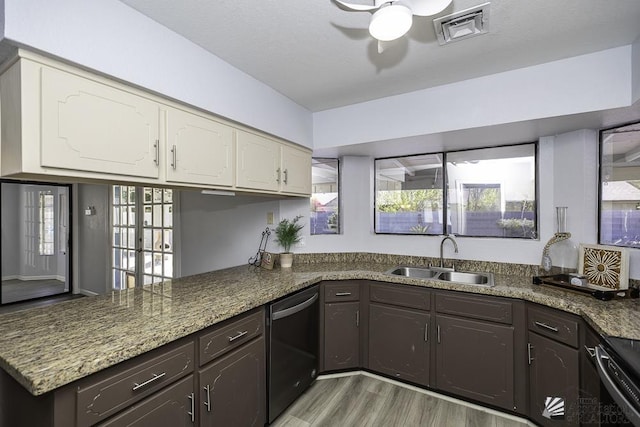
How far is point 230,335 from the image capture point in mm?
1587

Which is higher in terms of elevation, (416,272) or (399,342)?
(416,272)

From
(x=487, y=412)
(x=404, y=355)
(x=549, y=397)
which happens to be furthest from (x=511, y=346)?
(x=404, y=355)

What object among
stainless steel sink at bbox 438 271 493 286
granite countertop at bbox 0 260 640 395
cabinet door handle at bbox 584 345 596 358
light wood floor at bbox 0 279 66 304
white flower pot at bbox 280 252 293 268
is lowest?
light wood floor at bbox 0 279 66 304

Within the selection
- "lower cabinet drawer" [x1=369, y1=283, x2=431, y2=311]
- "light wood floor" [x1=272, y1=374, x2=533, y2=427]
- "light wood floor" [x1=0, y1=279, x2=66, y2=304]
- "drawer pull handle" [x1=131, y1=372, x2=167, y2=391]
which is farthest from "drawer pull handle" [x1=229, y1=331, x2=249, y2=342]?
"light wood floor" [x1=0, y1=279, x2=66, y2=304]

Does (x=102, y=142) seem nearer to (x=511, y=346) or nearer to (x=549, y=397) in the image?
(x=511, y=346)

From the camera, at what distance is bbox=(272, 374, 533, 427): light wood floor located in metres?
1.97

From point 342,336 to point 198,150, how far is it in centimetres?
184

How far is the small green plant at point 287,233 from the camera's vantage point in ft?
9.36

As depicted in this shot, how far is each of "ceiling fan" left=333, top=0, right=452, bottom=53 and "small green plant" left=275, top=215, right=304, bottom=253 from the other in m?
1.92

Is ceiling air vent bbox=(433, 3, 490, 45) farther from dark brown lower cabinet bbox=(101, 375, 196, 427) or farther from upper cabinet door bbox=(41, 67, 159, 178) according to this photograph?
dark brown lower cabinet bbox=(101, 375, 196, 427)

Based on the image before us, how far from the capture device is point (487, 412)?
206cm

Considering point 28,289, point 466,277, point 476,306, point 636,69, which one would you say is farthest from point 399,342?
point 28,289

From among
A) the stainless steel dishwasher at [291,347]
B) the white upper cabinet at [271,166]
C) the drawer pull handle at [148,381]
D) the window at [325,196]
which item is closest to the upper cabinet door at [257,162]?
the white upper cabinet at [271,166]

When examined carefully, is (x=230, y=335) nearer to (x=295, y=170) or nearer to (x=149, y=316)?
(x=149, y=316)
